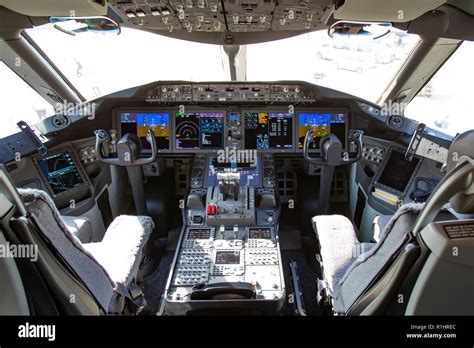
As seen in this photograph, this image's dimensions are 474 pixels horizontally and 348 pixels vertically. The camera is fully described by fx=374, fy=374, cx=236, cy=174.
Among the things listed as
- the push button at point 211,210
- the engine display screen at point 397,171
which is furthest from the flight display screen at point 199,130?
the engine display screen at point 397,171

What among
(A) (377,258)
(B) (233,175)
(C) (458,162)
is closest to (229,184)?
(B) (233,175)

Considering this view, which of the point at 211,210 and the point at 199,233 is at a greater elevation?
the point at 211,210

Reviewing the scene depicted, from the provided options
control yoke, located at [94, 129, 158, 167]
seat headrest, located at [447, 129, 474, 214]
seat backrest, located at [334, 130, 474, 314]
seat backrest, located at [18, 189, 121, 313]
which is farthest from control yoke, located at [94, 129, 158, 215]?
seat headrest, located at [447, 129, 474, 214]

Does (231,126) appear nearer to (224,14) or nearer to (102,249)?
(224,14)

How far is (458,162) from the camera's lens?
950mm

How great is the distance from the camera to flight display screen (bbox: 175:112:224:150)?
3168 mm

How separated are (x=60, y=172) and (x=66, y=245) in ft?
6.08

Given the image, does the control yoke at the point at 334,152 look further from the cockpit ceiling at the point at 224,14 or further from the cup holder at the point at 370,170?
the cockpit ceiling at the point at 224,14

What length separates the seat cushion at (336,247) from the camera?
1.70 m

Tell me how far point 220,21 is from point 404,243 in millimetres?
2027

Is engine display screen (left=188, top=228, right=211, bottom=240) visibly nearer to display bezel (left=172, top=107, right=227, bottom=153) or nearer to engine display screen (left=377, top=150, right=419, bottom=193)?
display bezel (left=172, top=107, right=227, bottom=153)

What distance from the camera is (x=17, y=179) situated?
2568mm

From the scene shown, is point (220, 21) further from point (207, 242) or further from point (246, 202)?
point (207, 242)

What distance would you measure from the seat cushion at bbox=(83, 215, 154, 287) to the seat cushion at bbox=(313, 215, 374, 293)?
0.90 metres
